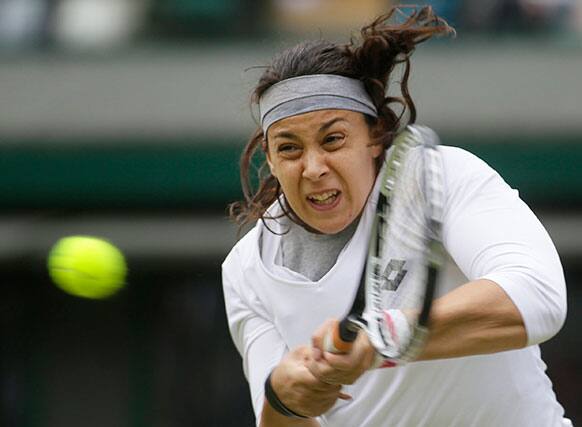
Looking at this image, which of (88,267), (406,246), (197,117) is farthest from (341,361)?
(197,117)

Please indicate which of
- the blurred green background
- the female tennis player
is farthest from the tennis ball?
the female tennis player

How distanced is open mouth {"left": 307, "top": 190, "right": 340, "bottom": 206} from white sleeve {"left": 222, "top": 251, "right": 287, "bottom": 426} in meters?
→ 0.33

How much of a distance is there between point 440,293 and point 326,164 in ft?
1.37

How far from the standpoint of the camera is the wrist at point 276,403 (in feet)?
10.1

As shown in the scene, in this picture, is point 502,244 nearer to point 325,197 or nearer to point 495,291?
point 495,291

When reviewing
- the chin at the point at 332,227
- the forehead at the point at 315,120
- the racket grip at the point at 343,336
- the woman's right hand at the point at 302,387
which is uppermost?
the forehead at the point at 315,120

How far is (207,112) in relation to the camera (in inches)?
363

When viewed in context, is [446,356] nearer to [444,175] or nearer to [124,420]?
[444,175]

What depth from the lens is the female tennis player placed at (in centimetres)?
297

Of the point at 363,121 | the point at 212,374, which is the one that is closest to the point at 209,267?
the point at 212,374

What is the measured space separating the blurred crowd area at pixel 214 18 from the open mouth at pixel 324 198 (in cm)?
589

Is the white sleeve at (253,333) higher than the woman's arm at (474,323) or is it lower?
lower

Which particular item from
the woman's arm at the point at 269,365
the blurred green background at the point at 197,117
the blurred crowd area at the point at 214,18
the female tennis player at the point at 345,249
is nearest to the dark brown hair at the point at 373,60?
the female tennis player at the point at 345,249

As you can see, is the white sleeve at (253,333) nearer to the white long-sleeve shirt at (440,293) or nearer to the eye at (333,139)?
the white long-sleeve shirt at (440,293)
